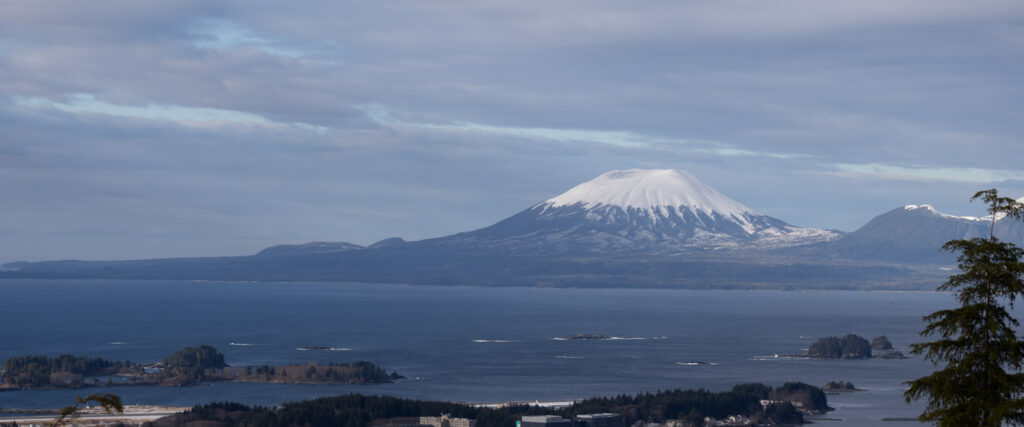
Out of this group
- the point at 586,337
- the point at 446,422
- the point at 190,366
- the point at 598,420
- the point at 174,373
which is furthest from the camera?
the point at 586,337

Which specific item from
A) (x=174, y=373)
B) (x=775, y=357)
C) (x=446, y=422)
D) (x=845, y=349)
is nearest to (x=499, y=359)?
(x=775, y=357)

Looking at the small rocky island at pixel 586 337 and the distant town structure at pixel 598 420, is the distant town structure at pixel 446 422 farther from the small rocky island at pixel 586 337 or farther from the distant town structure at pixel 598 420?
the small rocky island at pixel 586 337

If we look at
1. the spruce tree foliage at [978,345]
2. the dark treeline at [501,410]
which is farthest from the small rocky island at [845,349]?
the spruce tree foliage at [978,345]

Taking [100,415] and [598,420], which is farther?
[100,415]

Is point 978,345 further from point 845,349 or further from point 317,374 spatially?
point 845,349

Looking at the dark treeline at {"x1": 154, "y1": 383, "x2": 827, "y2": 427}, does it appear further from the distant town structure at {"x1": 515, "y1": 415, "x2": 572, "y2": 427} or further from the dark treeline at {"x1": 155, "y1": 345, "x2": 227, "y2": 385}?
the dark treeline at {"x1": 155, "y1": 345, "x2": 227, "y2": 385}

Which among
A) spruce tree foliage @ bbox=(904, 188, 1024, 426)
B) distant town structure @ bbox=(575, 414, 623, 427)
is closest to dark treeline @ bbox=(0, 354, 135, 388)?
distant town structure @ bbox=(575, 414, 623, 427)

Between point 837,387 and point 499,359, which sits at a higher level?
point 499,359

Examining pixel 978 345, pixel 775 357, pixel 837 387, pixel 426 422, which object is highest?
pixel 978 345
